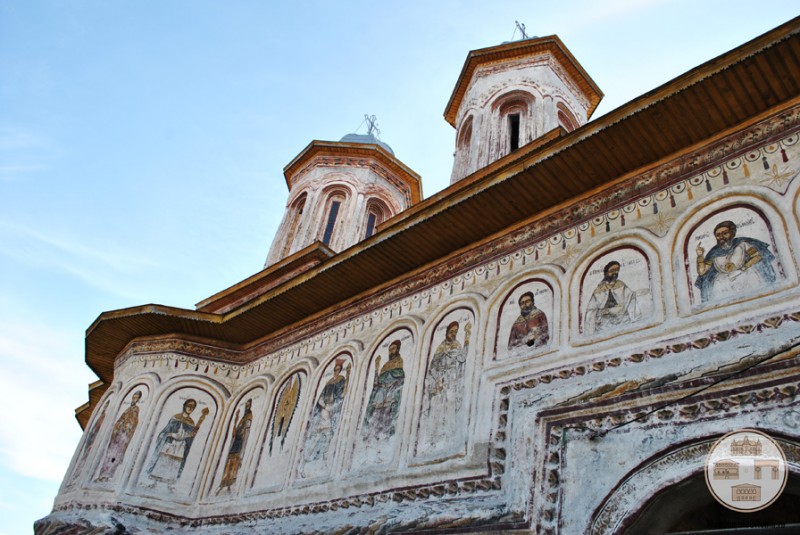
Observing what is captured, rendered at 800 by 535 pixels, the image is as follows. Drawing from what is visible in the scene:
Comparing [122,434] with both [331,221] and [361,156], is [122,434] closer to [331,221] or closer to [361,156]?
[331,221]

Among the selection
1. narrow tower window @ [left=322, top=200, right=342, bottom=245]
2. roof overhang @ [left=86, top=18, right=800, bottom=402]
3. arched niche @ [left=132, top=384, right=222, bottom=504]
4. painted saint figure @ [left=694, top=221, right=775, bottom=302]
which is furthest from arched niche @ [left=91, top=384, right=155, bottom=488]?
painted saint figure @ [left=694, top=221, right=775, bottom=302]

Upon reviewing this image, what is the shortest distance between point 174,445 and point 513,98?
25.0ft

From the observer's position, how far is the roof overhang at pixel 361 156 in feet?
47.8

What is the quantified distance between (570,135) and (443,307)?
2128 mm

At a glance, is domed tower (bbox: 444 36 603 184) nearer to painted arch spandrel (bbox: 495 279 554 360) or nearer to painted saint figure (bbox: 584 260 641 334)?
painted arch spandrel (bbox: 495 279 554 360)

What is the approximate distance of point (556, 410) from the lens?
5.05m

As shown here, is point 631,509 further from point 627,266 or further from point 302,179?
point 302,179

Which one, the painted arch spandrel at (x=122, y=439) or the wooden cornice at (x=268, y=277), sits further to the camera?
the wooden cornice at (x=268, y=277)

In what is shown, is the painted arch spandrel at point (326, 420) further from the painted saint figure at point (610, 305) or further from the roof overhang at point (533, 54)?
the roof overhang at point (533, 54)

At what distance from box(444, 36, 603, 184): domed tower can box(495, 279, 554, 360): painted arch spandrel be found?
15.2 feet

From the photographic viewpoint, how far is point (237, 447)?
27.1 feet

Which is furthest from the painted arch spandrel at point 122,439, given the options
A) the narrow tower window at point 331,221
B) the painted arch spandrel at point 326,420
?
the narrow tower window at point 331,221

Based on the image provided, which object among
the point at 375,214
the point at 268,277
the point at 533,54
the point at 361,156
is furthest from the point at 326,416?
the point at 361,156

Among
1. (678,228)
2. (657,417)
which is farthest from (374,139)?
(657,417)
